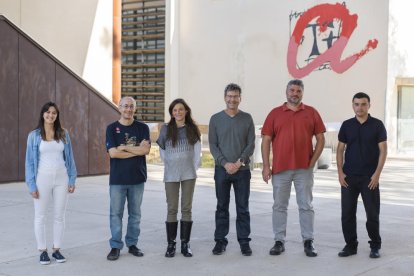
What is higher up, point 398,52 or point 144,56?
point 144,56

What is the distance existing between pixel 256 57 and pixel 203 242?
62.5ft

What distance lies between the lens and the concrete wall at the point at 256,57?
74.3 ft

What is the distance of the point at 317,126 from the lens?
7.18m

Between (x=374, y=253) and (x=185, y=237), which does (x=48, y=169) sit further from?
(x=374, y=253)

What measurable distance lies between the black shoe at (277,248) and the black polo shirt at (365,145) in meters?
1.09

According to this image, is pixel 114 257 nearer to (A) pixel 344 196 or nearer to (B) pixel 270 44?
(A) pixel 344 196

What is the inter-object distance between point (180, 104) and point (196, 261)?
164 centimetres

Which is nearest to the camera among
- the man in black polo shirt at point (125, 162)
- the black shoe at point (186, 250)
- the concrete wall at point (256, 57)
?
the man in black polo shirt at point (125, 162)

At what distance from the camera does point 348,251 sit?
717 centimetres

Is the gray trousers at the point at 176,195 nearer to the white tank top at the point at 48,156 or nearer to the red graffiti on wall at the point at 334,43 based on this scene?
the white tank top at the point at 48,156

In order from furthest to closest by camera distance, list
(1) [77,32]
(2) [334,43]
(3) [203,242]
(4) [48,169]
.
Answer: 1. (2) [334,43]
2. (1) [77,32]
3. (3) [203,242]
4. (4) [48,169]

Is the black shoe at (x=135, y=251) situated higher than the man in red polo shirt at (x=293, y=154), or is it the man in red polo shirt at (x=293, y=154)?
the man in red polo shirt at (x=293, y=154)

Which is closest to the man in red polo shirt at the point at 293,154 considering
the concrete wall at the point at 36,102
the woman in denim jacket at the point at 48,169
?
the woman in denim jacket at the point at 48,169

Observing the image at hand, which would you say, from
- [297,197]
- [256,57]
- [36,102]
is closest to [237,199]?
[297,197]
